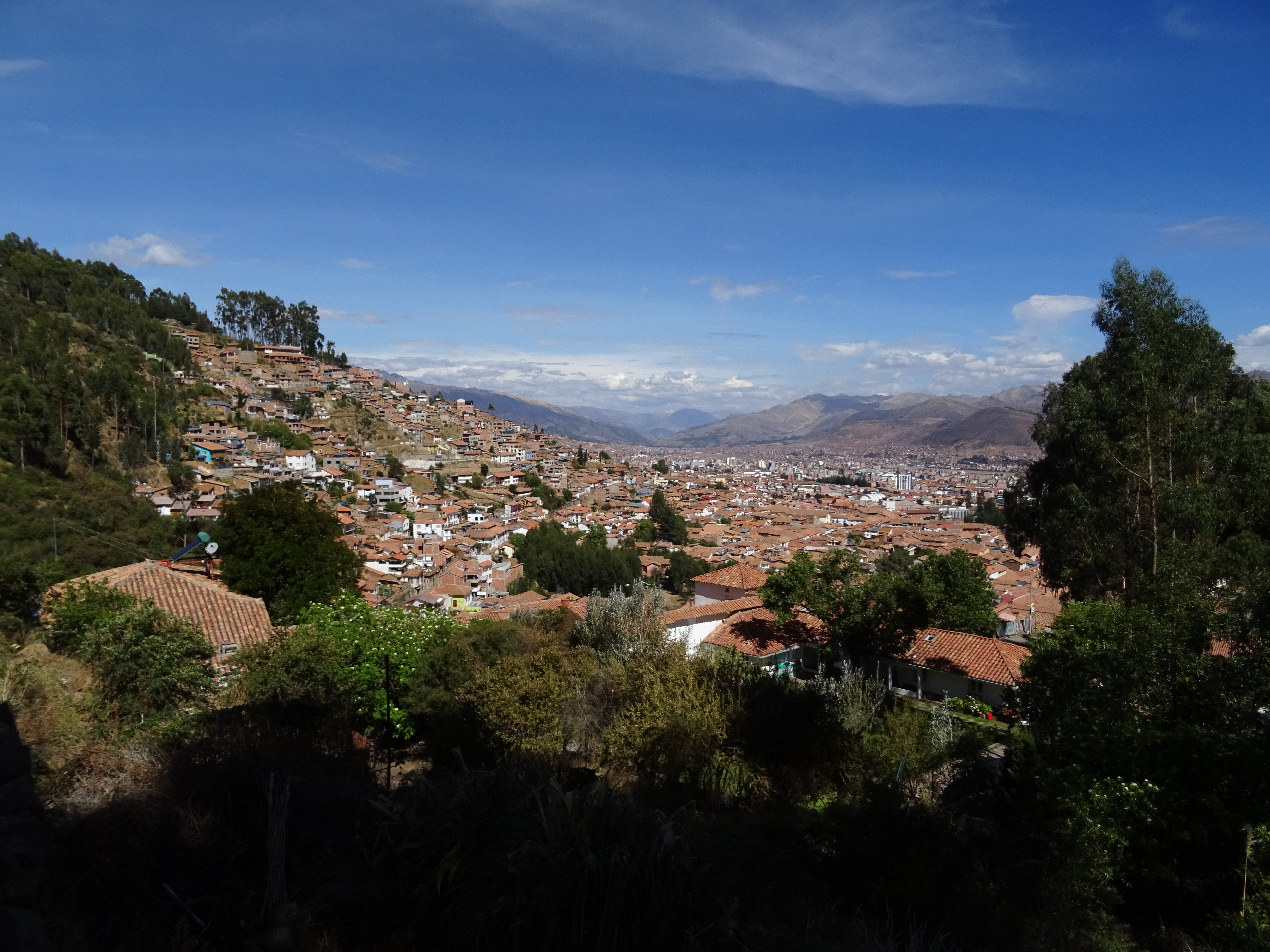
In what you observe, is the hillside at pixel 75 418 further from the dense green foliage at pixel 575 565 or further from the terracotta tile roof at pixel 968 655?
the dense green foliage at pixel 575 565

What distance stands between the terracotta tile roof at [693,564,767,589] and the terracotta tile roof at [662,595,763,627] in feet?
3.63

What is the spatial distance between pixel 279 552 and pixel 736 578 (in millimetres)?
13504

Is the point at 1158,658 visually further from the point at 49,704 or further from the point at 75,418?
the point at 75,418

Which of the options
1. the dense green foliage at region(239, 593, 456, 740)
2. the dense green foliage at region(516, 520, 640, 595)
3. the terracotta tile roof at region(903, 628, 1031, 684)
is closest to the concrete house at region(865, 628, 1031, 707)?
the terracotta tile roof at region(903, 628, 1031, 684)

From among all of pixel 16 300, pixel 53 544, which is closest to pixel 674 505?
pixel 16 300

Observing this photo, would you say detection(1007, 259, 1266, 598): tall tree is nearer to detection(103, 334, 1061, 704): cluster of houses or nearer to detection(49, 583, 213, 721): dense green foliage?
detection(103, 334, 1061, 704): cluster of houses

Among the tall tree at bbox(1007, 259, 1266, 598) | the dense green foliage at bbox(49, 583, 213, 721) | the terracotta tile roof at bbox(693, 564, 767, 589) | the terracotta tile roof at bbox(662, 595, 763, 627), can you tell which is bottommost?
the terracotta tile roof at bbox(662, 595, 763, 627)

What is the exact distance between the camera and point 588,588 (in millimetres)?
39875

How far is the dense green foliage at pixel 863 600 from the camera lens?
14.1m

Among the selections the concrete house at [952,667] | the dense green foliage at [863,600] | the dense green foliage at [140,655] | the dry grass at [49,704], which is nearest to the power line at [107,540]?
the dense green foliage at [140,655]

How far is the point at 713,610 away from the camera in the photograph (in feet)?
68.9

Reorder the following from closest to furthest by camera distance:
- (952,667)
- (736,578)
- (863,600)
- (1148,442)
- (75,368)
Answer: (1148,442) → (863,600) → (952,667) → (736,578) → (75,368)

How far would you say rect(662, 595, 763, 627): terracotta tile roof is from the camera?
19984 mm

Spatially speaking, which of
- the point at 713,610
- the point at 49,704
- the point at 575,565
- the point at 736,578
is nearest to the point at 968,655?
the point at 713,610
